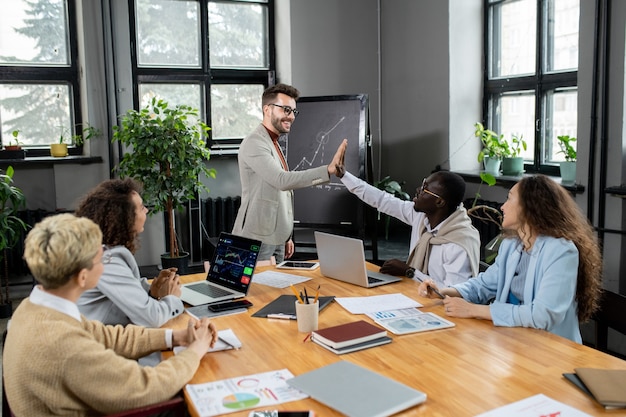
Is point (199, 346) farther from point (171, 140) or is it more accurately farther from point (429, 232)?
point (171, 140)

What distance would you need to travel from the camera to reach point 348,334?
2064mm

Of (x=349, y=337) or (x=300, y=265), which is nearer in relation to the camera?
(x=349, y=337)

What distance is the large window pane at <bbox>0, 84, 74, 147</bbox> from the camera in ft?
18.3

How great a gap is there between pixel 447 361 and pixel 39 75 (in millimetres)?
5021

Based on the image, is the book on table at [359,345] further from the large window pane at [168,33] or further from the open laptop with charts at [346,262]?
the large window pane at [168,33]

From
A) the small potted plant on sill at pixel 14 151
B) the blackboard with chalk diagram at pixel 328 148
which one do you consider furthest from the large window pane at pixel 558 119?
the small potted plant on sill at pixel 14 151

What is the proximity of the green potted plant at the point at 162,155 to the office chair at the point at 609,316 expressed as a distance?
3.67m

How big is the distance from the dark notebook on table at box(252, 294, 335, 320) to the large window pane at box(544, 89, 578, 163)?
9.00ft

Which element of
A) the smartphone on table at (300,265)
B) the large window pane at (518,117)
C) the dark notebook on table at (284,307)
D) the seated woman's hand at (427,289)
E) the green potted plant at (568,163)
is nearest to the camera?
the dark notebook on table at (284,307)

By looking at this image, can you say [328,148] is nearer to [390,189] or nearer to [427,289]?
[390,189]

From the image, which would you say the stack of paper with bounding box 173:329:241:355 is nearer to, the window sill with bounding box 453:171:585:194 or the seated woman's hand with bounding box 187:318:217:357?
the seated woman's hand with bounding box 187:318:217:357

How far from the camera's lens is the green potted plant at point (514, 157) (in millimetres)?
4801

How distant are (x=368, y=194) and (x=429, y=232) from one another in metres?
0.71

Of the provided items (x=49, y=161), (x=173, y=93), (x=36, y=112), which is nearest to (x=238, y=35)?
(x=173, y=93)
